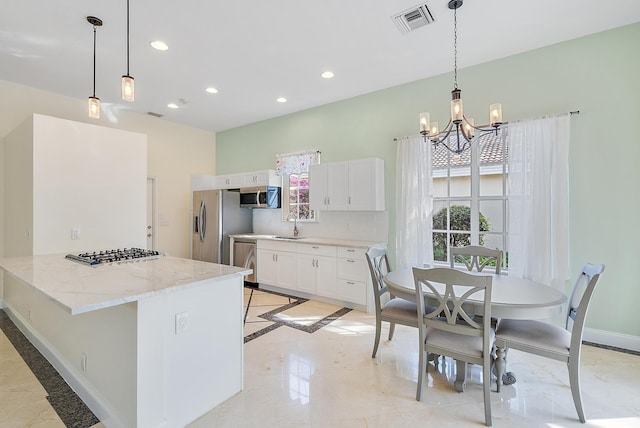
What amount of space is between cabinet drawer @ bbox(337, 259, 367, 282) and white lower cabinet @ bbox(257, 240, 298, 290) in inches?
31.7

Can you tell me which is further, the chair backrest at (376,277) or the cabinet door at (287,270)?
the cabinet door at (287,270)

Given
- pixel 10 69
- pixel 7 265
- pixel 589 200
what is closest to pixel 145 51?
pixel 10 69

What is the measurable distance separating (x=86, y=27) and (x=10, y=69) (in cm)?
180

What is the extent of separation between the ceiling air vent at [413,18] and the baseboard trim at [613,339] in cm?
347

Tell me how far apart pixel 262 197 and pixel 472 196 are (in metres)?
3.35

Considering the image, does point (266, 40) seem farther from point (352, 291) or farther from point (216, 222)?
point (216, 222)

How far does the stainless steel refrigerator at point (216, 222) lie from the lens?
5.50m

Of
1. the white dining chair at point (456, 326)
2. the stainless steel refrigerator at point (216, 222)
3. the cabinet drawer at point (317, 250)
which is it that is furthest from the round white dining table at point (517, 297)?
the stainless steel refrigerator at point (216, 222)

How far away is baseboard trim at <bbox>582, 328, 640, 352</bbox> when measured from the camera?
290cm

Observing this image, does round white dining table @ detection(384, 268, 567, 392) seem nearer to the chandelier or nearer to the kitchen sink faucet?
the chandelier

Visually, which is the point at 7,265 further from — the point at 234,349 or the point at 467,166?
the point at 467,166

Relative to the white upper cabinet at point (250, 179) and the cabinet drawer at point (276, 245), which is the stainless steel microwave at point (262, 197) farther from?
the cabinet drawer at point (276, 245)

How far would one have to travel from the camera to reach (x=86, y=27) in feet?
9.37

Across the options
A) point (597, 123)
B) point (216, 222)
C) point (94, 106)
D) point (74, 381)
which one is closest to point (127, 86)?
point (94, 106)
